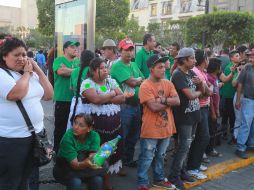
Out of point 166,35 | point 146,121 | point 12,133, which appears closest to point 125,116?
point 146,121

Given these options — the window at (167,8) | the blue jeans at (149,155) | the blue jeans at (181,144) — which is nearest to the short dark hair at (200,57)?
the blue jeans at (181,144)

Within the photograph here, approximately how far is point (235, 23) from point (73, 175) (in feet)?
86.5

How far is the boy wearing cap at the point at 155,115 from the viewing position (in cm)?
429

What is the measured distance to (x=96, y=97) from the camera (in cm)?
414

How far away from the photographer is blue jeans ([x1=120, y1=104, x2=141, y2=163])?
5.12 metres

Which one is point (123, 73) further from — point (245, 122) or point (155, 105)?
point (245, 122)

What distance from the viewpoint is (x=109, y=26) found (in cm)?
3653

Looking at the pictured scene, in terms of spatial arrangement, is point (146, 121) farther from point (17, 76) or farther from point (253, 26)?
point (253, 26)

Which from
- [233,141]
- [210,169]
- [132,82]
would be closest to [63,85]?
[132,82]

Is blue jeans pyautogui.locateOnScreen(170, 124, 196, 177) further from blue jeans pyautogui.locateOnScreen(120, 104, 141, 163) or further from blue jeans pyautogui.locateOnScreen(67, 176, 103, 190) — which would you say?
blue jeans pyautogui.locateOnScreen(67, 176, 103, 190)

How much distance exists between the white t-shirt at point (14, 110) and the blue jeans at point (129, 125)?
Result: 6.70 ft

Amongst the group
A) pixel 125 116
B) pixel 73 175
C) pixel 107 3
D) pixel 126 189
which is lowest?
pixel 126 189

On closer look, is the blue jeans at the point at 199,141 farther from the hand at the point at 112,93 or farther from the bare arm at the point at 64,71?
the bare arm at the point at 64,71

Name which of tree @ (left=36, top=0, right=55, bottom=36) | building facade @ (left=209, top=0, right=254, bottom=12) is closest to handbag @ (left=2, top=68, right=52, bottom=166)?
tree @ (left=36, top=0, right=55, bottom=36)
